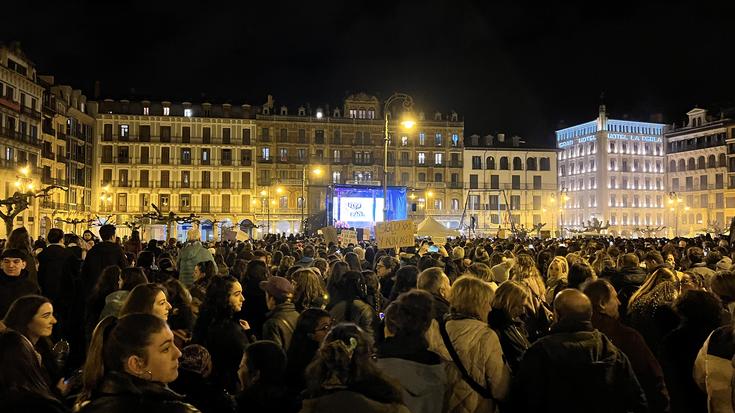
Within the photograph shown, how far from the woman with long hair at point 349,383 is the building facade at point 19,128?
4677cm

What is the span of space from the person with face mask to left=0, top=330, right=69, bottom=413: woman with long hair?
3.87 m

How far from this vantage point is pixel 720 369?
448 cm

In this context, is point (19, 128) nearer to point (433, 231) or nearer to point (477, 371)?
point (433, 231)

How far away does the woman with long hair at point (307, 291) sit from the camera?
21.8 feet

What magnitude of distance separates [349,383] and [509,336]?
93.0 inches

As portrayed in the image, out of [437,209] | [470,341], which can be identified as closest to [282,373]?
[470,341]

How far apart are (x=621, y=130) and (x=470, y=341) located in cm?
8921

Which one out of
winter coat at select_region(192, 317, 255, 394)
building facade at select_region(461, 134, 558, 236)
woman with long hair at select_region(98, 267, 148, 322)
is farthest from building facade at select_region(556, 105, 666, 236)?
winter coat at select_region(192, 317, 255, 394)

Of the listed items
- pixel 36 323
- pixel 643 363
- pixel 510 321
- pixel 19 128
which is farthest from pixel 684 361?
pixel 19 128

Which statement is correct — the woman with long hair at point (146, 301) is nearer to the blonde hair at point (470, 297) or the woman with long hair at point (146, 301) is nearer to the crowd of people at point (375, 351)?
the crowd of people at point (375, 351)

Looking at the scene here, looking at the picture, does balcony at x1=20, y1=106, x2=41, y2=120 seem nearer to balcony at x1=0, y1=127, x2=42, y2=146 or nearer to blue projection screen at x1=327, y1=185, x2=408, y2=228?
balcony at x1=0, y1=127, x2=42, y2=146

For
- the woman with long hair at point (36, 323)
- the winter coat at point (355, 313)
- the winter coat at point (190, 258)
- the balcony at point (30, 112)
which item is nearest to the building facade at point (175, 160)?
the balcony at point (30, 112)

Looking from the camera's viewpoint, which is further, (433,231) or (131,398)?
(433,231)

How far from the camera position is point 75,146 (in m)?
65.0
